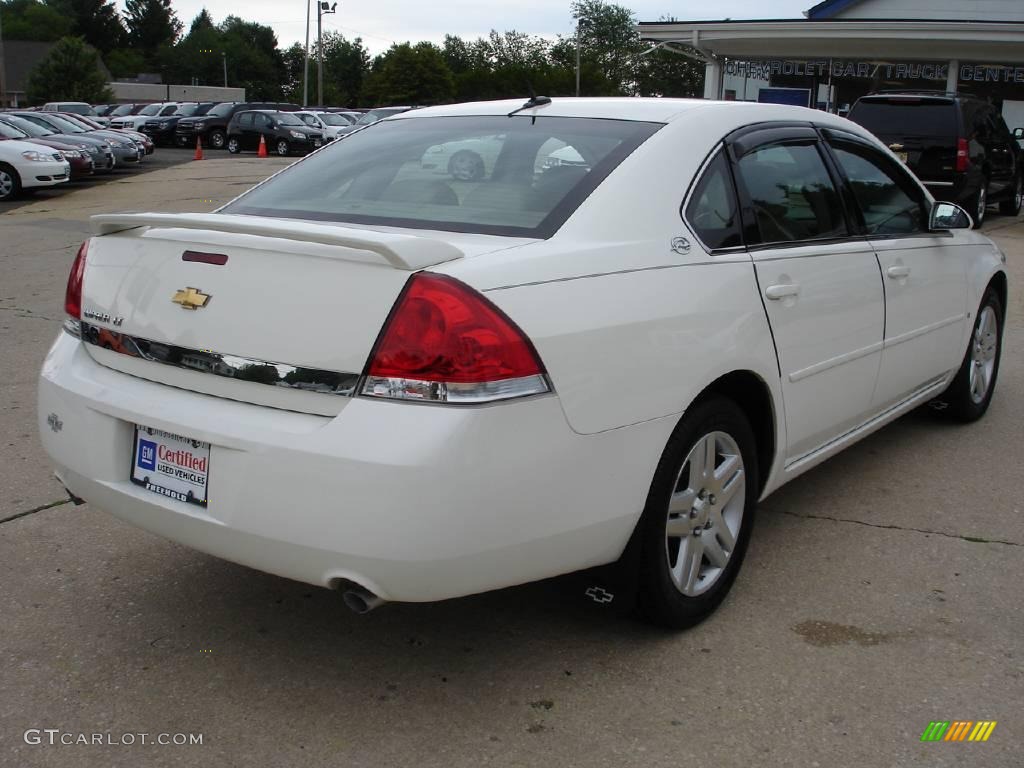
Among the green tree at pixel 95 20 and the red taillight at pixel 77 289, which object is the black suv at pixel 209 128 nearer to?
the red taillight at pixel 77 289

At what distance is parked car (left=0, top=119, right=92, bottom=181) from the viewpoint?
797 inches

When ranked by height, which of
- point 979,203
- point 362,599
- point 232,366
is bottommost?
point 362,599

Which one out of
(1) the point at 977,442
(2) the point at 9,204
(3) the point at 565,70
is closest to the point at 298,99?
(3) the point at 565,70

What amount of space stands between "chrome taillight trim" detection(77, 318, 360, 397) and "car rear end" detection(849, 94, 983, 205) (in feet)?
41.0

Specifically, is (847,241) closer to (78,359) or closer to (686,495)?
(686,495)

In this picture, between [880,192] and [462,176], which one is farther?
[880,192]

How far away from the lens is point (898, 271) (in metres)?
4.34

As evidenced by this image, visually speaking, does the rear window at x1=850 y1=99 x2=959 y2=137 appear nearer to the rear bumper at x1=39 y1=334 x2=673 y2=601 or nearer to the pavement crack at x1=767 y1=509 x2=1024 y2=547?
the pavement crack at x1=767 y1=509 x2=1024 y2=547

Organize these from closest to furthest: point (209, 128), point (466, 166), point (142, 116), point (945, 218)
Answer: point (466, 166), point (945, 218), point (209, 128), point (142, 116)

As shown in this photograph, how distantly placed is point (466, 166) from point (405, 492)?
1435mm

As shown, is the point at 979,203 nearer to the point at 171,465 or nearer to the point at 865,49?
the point at 865,49

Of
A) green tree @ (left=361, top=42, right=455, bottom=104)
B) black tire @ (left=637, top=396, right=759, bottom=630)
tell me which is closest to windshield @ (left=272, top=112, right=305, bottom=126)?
black tire @ (left=637, top=396, right=759, bottom=630)

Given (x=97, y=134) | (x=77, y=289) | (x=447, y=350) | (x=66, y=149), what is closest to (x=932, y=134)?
(x=77, y=289)

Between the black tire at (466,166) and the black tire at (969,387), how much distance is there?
303 centimetres
